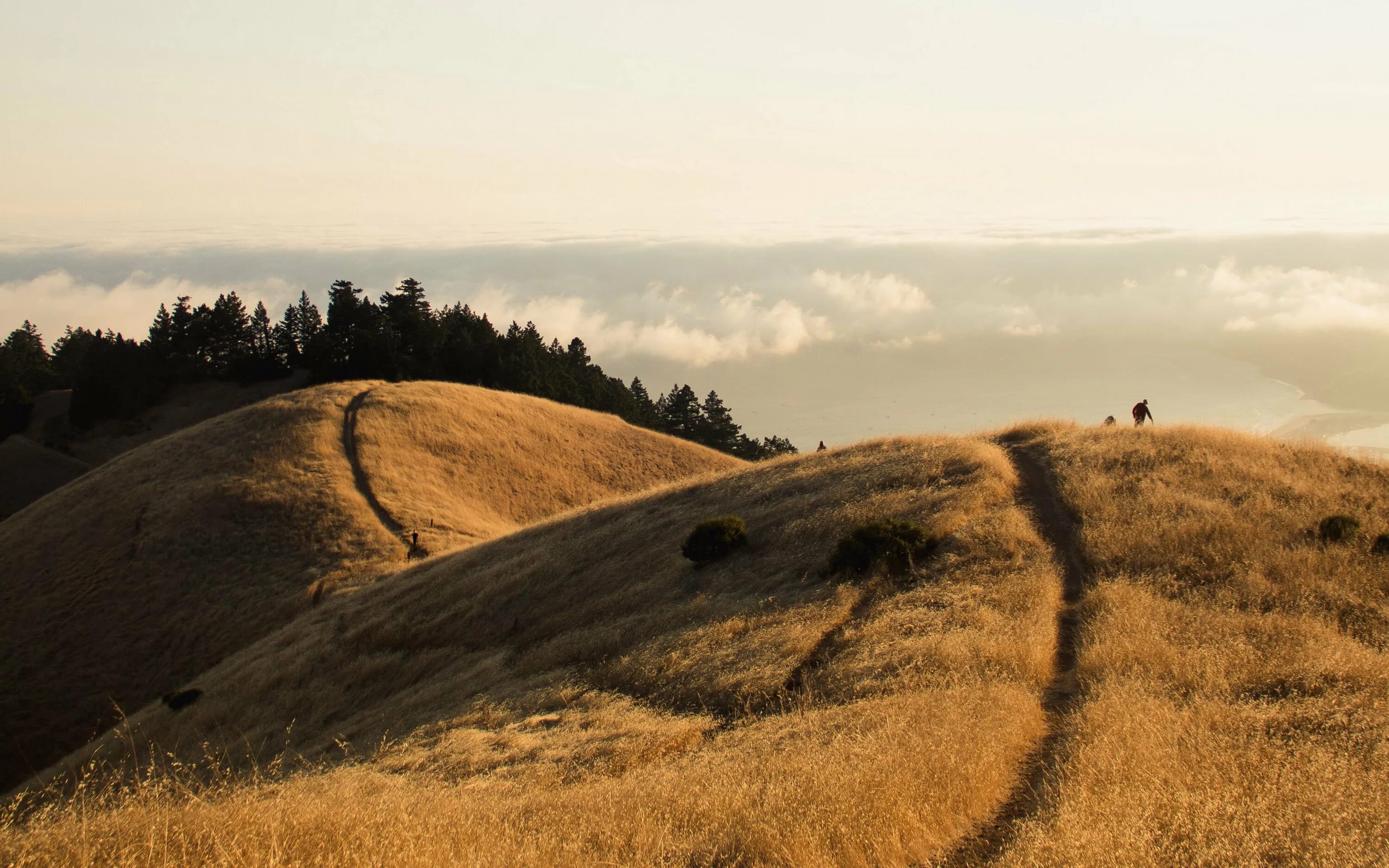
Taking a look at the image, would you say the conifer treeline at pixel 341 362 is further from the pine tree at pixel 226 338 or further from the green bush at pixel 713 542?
the green bush at pixel 713 542

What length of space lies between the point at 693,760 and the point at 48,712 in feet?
103

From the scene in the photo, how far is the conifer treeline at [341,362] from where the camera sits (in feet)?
244

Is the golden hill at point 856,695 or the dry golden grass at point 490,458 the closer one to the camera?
the golden hill at point 856,695

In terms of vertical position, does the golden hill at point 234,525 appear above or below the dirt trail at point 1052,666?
below

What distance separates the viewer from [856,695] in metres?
13.1

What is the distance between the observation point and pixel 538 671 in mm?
18984

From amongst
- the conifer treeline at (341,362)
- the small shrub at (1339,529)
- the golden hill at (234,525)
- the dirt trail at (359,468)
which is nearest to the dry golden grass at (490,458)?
the golden hill at (234,525)

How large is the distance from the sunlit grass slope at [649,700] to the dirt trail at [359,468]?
9147mm

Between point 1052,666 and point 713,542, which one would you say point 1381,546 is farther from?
point 713,542

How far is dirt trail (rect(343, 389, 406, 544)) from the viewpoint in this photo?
42.1 metres

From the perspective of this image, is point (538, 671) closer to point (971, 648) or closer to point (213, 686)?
point (971, 648)

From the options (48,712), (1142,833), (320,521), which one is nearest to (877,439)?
(1142,833)

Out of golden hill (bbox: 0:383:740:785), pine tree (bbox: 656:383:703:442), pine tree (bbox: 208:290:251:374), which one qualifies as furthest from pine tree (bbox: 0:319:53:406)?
pine tree (bbox: 656:383:703:442)

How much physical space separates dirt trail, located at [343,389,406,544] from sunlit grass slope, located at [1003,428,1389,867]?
30676 mm
